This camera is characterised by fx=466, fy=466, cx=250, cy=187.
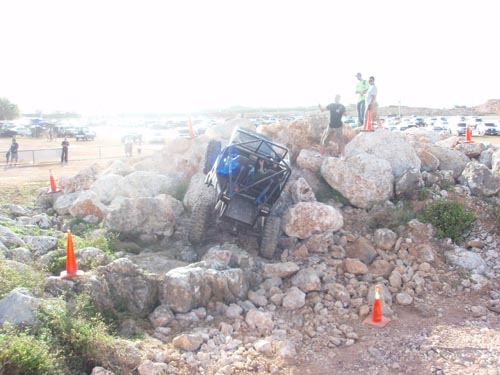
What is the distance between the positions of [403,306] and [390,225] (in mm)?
2156

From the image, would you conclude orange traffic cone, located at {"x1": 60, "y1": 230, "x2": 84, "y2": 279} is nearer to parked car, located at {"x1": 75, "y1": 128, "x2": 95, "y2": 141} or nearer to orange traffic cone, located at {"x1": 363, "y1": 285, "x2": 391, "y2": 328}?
orange traffic cone, located at {"x1": 363, "y1": 285, "x2": 391, "y2": 328}

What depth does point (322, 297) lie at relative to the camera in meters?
7.93

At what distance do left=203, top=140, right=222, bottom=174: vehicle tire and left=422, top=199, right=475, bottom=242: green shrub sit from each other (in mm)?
5149

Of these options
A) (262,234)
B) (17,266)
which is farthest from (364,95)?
(17,266)

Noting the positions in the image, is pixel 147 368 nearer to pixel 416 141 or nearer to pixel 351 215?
pixel 351 215

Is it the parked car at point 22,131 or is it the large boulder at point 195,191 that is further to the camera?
the parked car at point 22,131

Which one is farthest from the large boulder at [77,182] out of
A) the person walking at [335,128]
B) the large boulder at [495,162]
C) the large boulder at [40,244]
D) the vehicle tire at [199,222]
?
the large boulder at [495,162]

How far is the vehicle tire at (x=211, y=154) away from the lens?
38.5ft

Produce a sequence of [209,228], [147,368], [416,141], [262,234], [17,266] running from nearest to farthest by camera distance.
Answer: [147,368]
[17,266]
[262,234]
[209,228]
[416,141]

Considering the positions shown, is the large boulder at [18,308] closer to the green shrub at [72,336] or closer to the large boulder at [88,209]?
the green shrub at [72,336]

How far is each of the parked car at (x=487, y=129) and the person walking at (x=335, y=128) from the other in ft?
98.5

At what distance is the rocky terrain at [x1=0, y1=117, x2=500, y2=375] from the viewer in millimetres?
6355

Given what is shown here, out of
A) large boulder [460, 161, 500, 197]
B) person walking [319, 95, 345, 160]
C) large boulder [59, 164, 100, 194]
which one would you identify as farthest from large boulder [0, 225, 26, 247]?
large boulder [460, 161, 500, 197]

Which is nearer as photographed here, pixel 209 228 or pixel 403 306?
pixel 403 306
